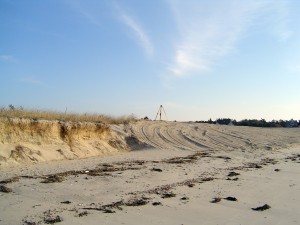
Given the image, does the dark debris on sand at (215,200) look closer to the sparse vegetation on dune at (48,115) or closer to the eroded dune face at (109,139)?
the eroded dune face at (109,139)

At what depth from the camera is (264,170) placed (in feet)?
40.6

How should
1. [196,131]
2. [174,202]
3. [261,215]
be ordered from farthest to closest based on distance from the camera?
[196,131], [174,202], [261,215]

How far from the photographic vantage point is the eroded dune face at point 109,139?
12938mm

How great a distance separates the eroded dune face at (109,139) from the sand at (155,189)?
0.77m

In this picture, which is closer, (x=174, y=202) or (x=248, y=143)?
(x=174, y=202)

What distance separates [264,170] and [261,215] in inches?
226

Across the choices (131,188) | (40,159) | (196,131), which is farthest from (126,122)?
(131,188)

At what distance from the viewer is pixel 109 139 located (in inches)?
698

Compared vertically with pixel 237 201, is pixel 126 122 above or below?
above

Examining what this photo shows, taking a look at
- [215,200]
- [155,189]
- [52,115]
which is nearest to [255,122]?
[52,115]

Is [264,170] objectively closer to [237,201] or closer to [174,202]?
[237,201]

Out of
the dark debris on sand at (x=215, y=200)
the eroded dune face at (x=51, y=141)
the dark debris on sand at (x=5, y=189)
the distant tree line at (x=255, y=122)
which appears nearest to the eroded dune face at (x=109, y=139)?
the eroded dune face at (x=51, y=141)

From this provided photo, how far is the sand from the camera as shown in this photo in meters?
6.55

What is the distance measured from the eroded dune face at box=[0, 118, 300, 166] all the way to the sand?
774 millimetres
